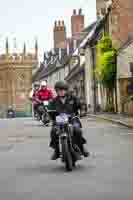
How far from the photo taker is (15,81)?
14900 centimetres

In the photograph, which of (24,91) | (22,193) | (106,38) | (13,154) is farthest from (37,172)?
(24,91)

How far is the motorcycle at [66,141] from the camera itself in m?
12.5

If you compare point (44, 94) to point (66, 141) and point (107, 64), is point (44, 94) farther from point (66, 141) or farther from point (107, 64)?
point (107, 64)

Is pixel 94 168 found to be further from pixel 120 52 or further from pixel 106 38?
pixel 106 38

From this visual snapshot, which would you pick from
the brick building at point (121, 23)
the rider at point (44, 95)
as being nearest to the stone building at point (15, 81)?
the brick building at point (121, 23)

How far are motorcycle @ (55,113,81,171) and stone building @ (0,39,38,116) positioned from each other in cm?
13421

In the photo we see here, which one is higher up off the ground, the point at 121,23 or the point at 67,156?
the point at 121,23

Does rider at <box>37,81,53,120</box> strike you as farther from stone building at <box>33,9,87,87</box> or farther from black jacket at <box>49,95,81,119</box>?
stone building at <box>33,9,87,87</box>

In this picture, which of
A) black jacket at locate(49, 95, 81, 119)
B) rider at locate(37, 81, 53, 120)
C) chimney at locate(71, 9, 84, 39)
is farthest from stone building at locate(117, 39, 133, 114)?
chimney at locate(71, 9, 84, 39)

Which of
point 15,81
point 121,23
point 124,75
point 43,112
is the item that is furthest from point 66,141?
point 15,81

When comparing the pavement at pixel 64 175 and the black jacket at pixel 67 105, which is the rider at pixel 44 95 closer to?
the pavement at pixel 64 175

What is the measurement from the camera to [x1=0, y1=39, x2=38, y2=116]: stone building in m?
148

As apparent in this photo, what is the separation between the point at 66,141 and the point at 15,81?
5389 inches

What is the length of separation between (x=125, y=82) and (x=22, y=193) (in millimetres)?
41001
